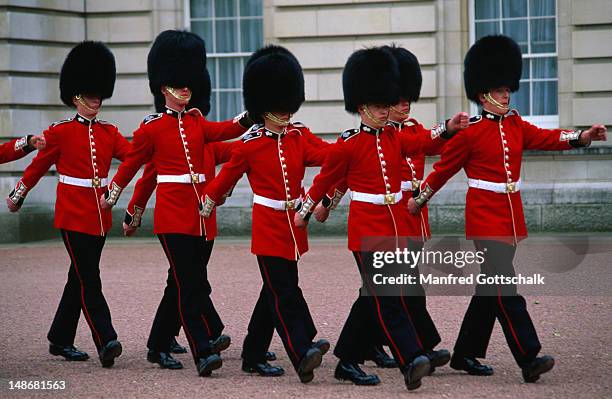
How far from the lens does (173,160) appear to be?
629 centimetres

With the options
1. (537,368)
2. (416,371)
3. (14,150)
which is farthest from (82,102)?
(537,368)

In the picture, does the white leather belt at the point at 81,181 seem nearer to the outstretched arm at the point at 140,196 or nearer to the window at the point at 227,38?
the outstretched arm at the point at 140,196

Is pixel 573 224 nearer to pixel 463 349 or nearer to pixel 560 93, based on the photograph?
pixel 560 93

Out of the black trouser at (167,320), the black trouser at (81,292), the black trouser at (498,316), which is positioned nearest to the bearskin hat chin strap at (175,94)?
the black trouser at (167,320)

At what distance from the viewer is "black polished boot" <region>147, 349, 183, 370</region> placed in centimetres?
627

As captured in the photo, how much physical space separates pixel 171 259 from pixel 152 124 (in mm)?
714

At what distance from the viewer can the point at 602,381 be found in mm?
5594

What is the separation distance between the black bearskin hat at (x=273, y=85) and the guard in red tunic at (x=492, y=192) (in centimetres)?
82

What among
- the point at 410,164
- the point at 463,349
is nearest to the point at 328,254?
the point at 410,164

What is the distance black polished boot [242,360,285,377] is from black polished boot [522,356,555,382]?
1227 millimetres

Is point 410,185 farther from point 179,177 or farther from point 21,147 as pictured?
point 21,147

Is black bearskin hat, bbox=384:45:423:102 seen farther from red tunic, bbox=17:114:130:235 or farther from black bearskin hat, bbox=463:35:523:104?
red tunic, bbox=17:114:130:235

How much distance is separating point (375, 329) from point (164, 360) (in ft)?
3.83

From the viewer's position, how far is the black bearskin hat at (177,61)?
639 cm
